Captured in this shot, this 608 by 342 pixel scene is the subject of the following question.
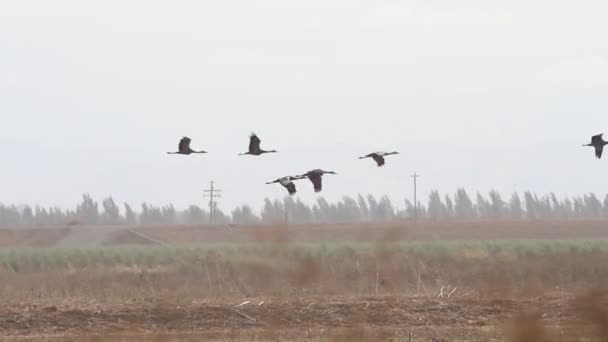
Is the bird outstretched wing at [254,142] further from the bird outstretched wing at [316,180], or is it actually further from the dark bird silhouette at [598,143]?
the dark bird silhouette at [598,143]

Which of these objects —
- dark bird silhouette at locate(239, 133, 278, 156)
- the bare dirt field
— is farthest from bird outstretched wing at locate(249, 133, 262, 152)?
the bare dirt field

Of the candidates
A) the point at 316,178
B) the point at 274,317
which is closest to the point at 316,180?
the point at 316,178

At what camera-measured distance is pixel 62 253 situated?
45781 millimetres

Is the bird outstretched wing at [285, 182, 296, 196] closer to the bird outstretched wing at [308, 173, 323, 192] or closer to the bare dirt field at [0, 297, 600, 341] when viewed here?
the bird outstretched wing at [308, 173, 323, 192]

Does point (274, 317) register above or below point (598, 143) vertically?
below

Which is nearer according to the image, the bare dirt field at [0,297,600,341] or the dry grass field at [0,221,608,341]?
the dry grass field at [0,221,608,341]

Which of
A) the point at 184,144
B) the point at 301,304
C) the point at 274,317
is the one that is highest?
the point at 184,144

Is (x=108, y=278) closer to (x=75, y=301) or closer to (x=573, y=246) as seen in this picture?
(x=75, y=301)

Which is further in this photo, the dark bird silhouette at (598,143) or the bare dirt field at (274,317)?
the bare dirt field at (274,317)

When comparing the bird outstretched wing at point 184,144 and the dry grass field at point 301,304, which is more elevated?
the bird outstretched wing at point 184,144

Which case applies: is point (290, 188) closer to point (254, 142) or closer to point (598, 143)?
point (254, 142)

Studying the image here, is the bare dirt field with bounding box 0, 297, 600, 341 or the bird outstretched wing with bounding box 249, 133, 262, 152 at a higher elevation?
the bird outstretched wing with bounding box 249, 133, 262, 152

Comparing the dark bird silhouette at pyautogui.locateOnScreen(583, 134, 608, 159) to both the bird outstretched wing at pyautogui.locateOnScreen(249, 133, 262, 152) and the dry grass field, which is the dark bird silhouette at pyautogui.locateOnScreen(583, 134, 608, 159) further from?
the bird outstretched wing at pyautogui.locateOnScreen(249, 133, 262, 152)

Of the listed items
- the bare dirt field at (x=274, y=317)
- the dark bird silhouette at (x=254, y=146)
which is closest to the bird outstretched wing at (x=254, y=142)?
the dark bird silhouette at (x=254, y=146)
